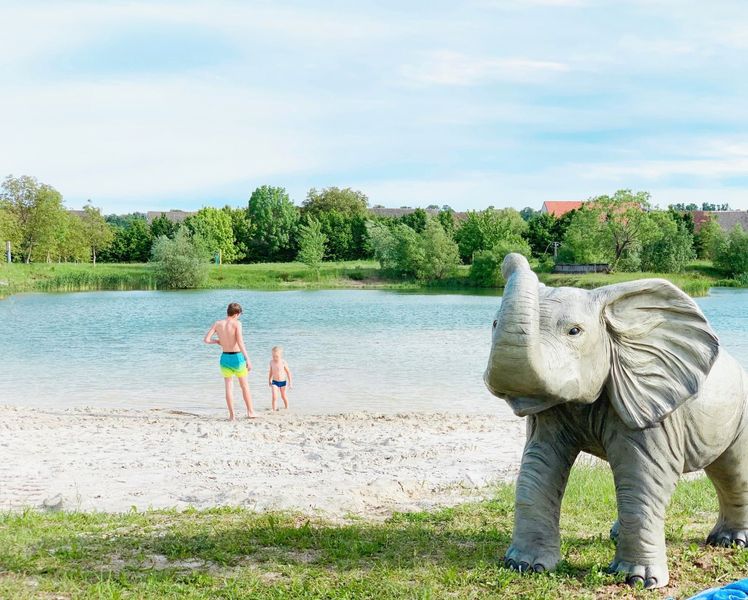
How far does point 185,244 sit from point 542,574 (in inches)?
2680

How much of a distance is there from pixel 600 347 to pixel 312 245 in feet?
251

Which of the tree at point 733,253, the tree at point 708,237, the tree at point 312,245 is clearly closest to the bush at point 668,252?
the tree at point 733,253

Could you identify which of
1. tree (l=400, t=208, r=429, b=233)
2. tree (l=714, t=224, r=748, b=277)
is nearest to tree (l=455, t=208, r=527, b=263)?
tree (l=400, t=208, r=429, b=233)

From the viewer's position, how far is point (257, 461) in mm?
10023

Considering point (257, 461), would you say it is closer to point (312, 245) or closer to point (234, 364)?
point (234, 364)

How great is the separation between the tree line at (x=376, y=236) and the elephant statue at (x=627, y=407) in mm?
62659

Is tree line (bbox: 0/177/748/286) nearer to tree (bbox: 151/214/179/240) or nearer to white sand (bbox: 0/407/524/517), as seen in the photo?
tree (bbox: 151/214/179/240)

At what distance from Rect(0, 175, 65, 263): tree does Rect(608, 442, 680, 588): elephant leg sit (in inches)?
3103

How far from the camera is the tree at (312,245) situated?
79750 mm

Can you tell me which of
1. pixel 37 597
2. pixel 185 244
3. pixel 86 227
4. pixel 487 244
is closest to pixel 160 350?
pixel 37 597

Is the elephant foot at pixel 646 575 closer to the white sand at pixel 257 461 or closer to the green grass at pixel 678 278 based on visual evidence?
the white sand at pixel 257 461

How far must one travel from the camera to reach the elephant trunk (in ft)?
13.8

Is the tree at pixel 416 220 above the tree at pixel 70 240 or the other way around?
above

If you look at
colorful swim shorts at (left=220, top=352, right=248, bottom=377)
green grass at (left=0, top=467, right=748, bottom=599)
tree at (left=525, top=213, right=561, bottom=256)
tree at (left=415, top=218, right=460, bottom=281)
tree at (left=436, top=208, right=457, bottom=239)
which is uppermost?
tree at (left=436, top=208, right=457, bottom=239)
